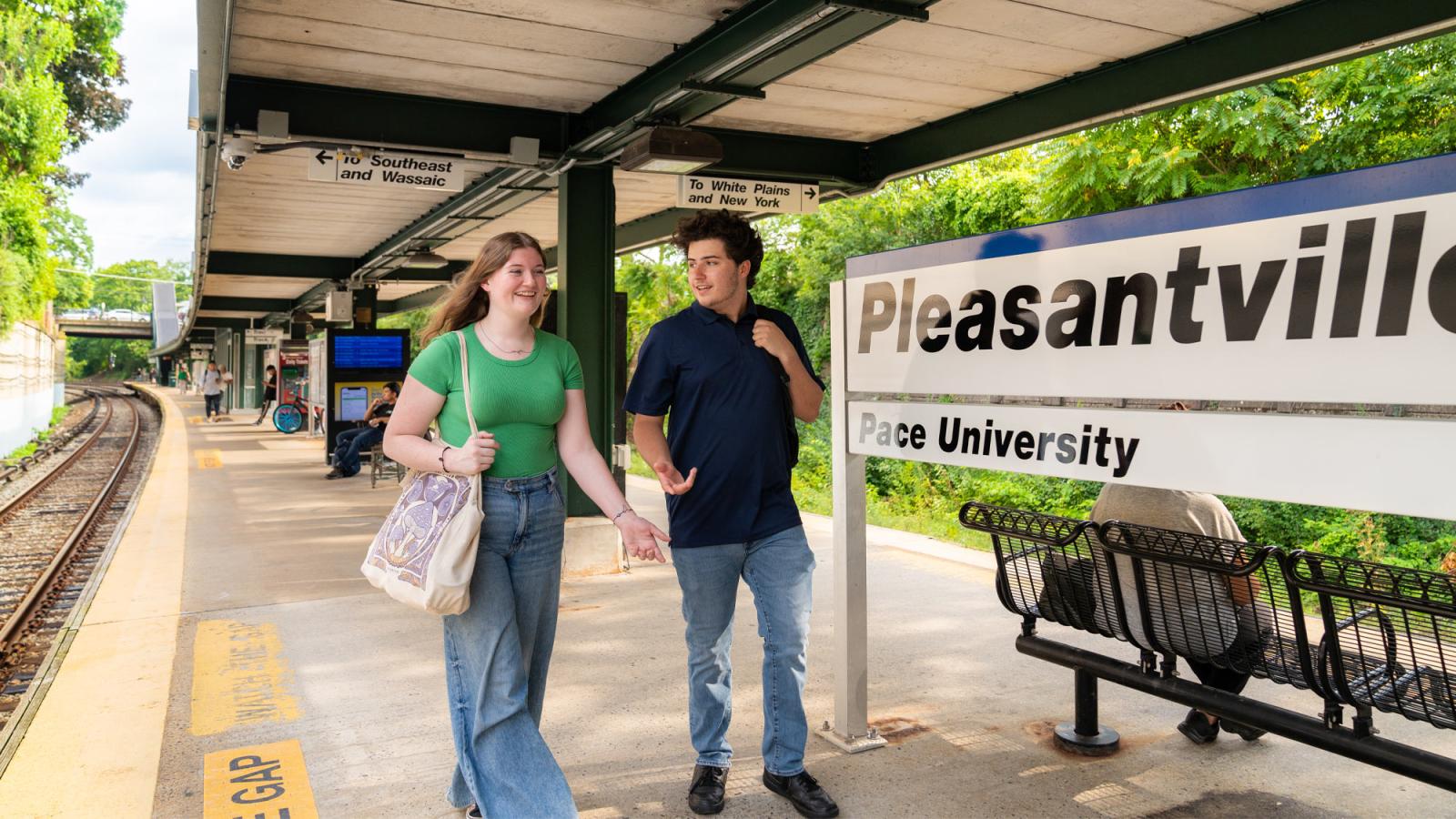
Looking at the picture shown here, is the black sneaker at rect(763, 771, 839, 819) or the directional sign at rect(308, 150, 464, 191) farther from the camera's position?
the directional sign at rect(308, 150, 464, 191)

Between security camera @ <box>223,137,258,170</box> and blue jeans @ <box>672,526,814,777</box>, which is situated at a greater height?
security camera @ <box>223,137,258,170</box>

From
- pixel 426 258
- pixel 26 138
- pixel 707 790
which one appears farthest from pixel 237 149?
pixel 26 138

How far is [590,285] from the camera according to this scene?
328 inches

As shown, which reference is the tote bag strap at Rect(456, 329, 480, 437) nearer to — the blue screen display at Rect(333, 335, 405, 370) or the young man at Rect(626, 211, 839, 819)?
the young man at Rect(626, 211, 839, 819)

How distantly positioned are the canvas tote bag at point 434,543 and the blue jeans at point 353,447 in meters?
12.6

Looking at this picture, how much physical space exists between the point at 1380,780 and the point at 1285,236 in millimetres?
2169

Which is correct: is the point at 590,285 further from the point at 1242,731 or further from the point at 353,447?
the point at 353,447

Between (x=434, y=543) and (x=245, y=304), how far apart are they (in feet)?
89.6

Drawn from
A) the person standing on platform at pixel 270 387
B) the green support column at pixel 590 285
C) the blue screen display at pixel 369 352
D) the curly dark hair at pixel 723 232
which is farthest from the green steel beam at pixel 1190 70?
the person standing on platform at pixel 270 387

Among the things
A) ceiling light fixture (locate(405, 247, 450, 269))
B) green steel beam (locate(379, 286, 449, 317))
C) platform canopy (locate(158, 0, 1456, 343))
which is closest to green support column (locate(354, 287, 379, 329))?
green steel beam (locate(379, 286, 449, 317))

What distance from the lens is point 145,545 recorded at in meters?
9.52

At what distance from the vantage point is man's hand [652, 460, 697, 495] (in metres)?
3.42

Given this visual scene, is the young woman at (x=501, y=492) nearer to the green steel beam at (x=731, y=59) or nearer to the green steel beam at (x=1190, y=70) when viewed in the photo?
the green steel beam at (x=731, y=59)

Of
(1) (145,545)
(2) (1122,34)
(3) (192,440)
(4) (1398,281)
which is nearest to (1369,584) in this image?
(4) (1398,281)
